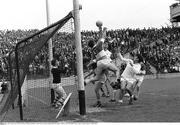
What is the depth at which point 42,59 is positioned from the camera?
11.7 meters

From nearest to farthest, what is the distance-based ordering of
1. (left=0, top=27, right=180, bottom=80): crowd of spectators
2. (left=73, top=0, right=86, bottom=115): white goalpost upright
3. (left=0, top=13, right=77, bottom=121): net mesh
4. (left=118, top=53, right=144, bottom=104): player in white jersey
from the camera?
1. (left=73, top=0, right=86, bottom=115): white goalpost upright
2. (left=0, top=13, right=77, bottom=121): net mesh
3. (left=118, top=53, right=144, bottom=104): player in white jersey
4. (left=0, top=27, right=180, bottom=80): crowd of spectators

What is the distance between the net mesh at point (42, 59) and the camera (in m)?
9.84

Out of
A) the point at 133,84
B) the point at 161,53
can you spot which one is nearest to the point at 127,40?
the point at 161,53

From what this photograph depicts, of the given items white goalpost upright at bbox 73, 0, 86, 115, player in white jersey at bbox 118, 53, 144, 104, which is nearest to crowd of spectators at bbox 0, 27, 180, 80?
player in white jersey at bbox 118, 53, 144, 104

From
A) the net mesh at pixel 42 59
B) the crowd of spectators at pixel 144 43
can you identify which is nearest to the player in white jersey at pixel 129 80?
the net mesh at pixel 42 59

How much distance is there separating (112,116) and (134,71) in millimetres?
3183

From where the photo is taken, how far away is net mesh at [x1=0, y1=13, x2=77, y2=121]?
9.84 metres

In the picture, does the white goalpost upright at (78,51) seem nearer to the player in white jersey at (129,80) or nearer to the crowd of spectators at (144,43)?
the player in white jersey at (129,80)

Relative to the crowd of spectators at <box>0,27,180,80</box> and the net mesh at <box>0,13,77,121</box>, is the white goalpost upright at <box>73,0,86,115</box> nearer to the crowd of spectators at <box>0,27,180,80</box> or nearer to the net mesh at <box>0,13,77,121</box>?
the net mesh at <box>0,13,77,121</box>

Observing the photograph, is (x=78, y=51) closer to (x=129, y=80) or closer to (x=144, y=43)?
(x=129, y=80)

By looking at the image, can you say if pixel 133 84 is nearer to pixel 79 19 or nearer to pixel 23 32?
pixel 79 19

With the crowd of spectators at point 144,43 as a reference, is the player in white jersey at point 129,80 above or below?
below

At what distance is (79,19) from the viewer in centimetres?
947

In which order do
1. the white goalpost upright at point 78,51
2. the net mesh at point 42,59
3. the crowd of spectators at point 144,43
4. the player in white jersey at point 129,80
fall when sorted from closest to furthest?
the white goalpost upright at point 78,51
the net mesh at point 42,59
the player in white jersey at point 129,80
the crowd of spectators at point 144,43
